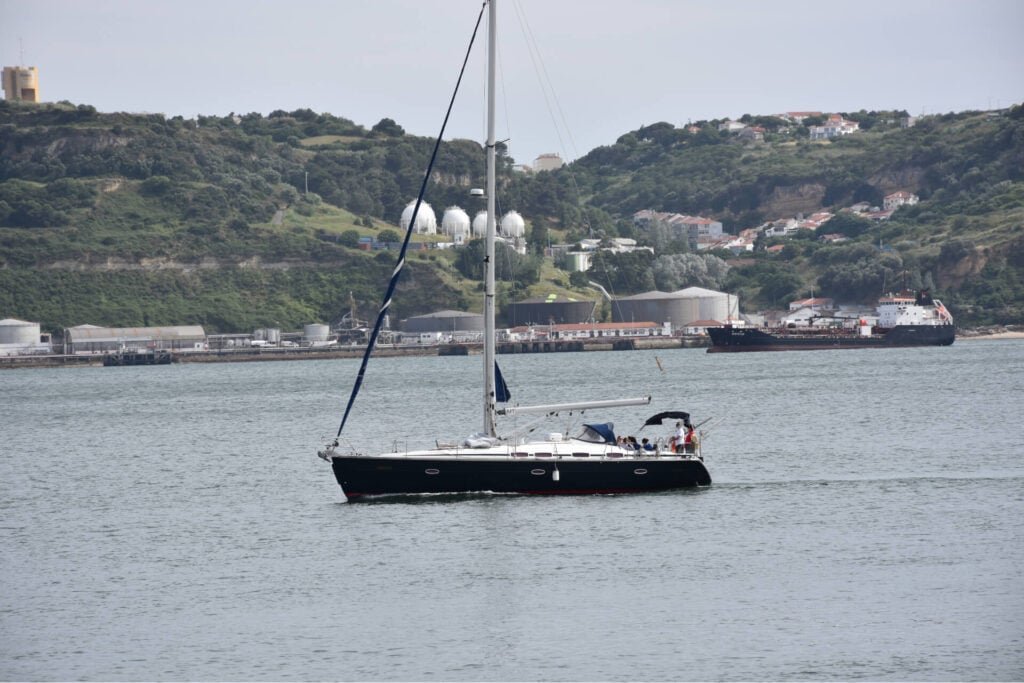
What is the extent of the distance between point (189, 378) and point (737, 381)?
195 feet

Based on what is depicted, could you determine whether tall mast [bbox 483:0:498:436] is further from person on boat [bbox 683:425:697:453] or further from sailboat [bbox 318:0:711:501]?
person on boat [bbox 683:425:697:453]

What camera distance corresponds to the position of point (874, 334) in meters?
166

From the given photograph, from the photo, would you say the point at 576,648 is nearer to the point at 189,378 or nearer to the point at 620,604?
the point at 620,604

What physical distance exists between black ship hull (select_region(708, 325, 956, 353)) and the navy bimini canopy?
407 feet

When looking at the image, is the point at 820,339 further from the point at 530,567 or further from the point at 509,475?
the point at 530,567

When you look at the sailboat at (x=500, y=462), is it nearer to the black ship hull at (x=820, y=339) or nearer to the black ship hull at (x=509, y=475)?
the black ship hull at (x=509, y=475)

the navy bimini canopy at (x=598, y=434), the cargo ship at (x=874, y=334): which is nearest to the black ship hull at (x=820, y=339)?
the cargo ship at (x=874, y=334)

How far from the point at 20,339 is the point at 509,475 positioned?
154848 millimetres

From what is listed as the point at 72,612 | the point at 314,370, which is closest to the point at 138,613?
the point at 72,612

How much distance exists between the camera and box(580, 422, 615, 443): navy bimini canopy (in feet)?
137

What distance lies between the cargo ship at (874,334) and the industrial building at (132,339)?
63148mm

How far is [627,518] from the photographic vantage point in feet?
127

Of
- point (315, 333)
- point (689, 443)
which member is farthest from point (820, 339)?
point (689, 443)

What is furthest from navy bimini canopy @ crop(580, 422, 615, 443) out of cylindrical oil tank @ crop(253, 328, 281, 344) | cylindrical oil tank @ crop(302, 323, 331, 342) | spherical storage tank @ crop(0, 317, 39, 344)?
cylindrical oil tank @ crop(302, 323, 331, 342)
